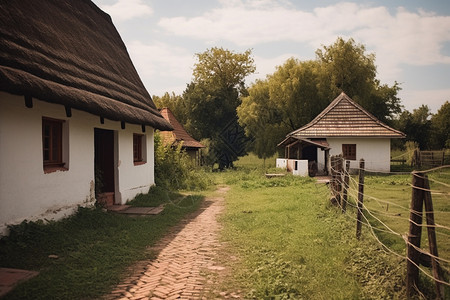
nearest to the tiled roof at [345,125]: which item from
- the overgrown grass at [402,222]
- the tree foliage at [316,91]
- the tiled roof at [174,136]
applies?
the tree foliage at [316,91]

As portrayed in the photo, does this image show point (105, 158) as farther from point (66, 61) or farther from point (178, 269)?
point (178, 269)

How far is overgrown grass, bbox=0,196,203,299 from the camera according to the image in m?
3.93

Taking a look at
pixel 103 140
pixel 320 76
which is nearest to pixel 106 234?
pixel 103 140

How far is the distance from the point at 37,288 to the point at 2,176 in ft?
7.60

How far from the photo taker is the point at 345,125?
78.8 feet

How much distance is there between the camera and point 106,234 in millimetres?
6465

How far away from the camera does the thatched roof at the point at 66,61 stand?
5.53 metres

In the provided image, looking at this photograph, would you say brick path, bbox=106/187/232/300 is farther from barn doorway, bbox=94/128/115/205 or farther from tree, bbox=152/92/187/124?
tree, bbox=152/92/187/124

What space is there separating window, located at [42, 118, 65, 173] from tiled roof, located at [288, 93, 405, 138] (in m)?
18.5

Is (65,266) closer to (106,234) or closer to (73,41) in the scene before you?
(106,234)

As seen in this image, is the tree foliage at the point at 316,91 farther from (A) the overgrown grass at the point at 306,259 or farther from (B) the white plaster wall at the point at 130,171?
(A) the overgrown grass at the point at 306,259

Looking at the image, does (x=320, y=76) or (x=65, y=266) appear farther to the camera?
(x=320, y=76)

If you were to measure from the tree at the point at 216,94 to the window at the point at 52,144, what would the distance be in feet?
92.7

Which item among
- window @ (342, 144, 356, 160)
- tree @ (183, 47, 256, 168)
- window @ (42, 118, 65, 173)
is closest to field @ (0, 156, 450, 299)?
window @ (42, 118, 65, 173)
